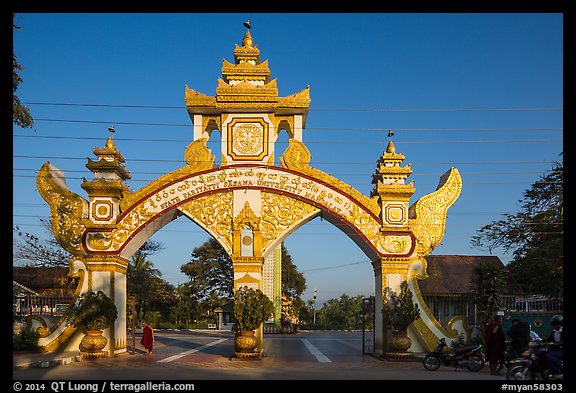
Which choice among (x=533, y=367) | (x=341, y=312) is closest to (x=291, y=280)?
(x=341, y=312)

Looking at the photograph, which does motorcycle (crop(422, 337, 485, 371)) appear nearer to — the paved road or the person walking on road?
the paved road

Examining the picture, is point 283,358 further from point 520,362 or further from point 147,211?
point 520,362

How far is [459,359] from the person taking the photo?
12781 mm

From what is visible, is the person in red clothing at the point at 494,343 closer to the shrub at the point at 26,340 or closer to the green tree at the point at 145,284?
→ the shrub at the point at 26,340

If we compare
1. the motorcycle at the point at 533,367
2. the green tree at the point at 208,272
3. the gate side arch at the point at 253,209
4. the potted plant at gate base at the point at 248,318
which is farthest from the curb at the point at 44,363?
the green tree at the point at 208,272

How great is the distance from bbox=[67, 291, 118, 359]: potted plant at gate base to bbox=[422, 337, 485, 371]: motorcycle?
777 cm

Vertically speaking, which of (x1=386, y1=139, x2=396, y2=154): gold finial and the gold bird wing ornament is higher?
(x1=386, y1=139, x2=396, y2=154): gold finial

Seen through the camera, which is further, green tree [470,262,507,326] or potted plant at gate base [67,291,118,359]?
green tree [470,262,507,326]

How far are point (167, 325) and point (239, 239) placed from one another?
2176 centimetres

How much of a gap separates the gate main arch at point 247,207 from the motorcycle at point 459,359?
98.0 inches

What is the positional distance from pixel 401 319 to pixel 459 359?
8.29 ft

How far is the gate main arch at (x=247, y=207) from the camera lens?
15797mm

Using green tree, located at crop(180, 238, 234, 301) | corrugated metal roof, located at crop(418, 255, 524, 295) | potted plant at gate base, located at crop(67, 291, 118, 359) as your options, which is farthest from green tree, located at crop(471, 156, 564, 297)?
green tree, located at crop(180, 238, 234, 301)

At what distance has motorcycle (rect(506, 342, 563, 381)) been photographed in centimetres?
948
